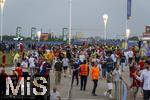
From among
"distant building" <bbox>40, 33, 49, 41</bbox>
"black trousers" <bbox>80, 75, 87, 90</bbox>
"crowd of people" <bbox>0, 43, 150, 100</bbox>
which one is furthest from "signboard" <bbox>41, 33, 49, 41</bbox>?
"black trousers" <bbox>80, 75, 87, 90</bbox>

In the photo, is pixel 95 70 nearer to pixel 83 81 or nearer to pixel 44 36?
pixel 83 81

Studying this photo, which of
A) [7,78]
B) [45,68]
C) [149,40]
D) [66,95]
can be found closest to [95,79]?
[66,95]

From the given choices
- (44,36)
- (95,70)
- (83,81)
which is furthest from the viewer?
(44,36)

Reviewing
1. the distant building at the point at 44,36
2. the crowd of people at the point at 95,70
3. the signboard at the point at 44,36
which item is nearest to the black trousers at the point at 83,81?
the crowd of people at the point at 95,70

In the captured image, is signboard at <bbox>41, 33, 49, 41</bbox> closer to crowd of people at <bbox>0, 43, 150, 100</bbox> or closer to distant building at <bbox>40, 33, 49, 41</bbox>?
distant building at <bbox>40, 33, 49, 41</bbox>

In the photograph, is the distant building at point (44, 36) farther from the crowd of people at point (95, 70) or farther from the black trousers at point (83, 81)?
the black trousers at point (83, 81)

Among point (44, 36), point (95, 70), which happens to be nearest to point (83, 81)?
point (95, 70)

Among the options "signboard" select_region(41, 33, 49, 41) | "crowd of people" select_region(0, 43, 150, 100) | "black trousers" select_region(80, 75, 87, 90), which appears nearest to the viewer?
"crowd of people" select_region(0, 43, 150, 100)

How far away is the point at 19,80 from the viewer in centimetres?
1861

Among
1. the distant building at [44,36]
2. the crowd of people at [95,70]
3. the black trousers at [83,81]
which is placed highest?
the distant building at [44,36]

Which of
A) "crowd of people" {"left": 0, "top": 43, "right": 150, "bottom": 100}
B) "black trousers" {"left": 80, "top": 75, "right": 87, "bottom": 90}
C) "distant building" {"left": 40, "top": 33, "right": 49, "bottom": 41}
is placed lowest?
"black trousers" {"left": 80, "top": 75, "right": 87, "bottom": 90}

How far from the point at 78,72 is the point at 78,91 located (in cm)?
238

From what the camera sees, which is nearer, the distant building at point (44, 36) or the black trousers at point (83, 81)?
the black trousers at point (83, 81)

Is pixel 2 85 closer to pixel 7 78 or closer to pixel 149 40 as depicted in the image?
pixel 7 78
